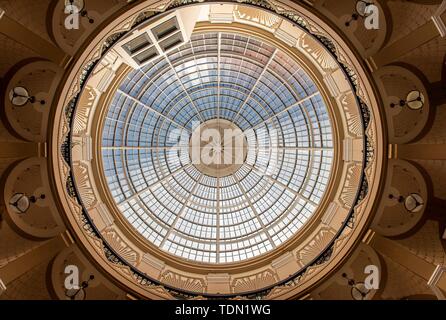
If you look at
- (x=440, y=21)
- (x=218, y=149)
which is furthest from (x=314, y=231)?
(x=440, y=21)

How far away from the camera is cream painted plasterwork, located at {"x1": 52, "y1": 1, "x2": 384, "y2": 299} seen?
1189cm

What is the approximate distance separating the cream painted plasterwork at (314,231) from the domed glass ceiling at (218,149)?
6.88ft

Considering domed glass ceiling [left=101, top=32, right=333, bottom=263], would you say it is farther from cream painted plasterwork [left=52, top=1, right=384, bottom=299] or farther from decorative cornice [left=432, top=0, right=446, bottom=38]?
decorative cornice [left=432, top=0, right=446, bottom=38]

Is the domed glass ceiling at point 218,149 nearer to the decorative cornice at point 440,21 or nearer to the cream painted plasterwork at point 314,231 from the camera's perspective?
the cream painted plasterwork at point 314,231

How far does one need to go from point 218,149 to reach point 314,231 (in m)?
7.84

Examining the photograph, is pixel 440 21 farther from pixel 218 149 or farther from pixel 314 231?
pixel 218 149

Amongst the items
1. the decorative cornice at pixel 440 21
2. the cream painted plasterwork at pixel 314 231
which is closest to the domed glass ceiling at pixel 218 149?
the cream painted plasterwork at pixel 314 231

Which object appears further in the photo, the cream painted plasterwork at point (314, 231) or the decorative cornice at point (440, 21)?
the cream painted plasterwork at point (314, 231)

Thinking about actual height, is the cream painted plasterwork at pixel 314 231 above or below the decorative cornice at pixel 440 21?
below

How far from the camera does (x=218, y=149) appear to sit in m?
21.7

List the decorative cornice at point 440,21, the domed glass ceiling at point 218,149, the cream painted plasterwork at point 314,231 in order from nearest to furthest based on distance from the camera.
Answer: the decorative cornice at point 440,21 < the cream painted plasterwork at point 314,231 < the domed glass ceiling at point 218,149

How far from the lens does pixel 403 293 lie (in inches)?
501

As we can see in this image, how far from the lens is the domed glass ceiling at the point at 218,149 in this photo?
748 inches
